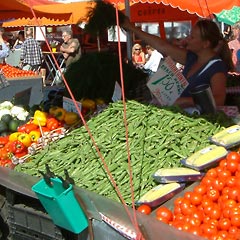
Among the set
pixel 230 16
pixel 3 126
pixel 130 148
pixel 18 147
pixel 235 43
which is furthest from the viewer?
pixel 235 43

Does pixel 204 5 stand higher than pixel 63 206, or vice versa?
pixel 204 5

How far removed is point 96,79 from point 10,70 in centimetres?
570

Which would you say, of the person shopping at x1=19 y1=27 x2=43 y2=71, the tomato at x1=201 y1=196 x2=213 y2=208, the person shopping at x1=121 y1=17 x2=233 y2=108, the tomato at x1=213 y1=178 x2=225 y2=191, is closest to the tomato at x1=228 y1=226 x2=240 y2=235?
the tomato at x1=201 y1=196 x2=213 y2=208

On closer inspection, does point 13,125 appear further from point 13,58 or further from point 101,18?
point 13,58

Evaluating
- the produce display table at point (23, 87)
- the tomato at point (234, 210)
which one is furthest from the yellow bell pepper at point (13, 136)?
the produce display table at point (23, 87)

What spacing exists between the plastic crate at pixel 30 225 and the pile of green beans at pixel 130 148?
28 cm

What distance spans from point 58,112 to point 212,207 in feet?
7.28

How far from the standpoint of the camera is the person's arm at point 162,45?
473cm

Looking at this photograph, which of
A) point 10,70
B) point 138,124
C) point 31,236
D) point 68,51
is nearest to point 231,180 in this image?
point 138,124

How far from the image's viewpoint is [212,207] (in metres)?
2.61

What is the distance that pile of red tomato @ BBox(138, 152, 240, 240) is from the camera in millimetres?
2420

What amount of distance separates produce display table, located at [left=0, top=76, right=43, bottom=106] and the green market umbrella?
3.45 meters

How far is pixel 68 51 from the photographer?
11.2 meters

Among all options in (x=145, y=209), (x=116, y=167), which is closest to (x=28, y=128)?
(x=116, y=167)
